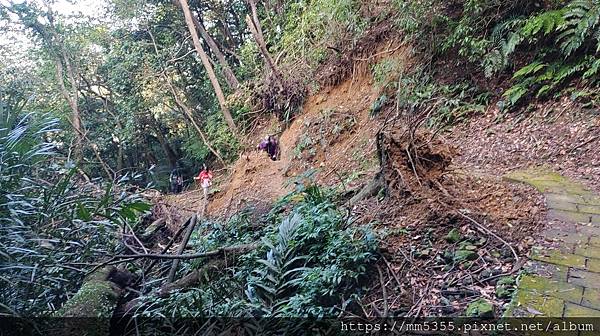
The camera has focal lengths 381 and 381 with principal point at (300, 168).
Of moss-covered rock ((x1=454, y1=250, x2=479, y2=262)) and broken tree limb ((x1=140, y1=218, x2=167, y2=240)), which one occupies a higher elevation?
moss-covered rock ((x1=454, y1=250, x2=479, y2=262))

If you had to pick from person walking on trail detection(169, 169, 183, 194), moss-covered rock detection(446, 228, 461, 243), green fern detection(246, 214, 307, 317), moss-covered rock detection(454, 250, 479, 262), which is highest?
green fern detection(246, 214, 307, 317)

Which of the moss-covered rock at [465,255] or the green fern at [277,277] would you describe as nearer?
the moss-covered rock at [465,255]

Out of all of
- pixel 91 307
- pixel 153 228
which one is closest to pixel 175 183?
pixel 153 228

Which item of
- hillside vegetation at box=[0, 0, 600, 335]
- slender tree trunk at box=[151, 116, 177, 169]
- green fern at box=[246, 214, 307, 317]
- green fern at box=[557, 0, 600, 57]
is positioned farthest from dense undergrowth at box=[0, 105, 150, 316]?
slender tree trunk at box=[151, 116, 177, 169]

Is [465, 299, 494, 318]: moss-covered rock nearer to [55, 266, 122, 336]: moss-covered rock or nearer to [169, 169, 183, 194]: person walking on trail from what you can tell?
[55, 266, 122, 336]: moss-covered rock

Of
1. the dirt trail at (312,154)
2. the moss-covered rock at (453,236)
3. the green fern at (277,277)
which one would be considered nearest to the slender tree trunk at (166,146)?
the dirt trail at (312,154)

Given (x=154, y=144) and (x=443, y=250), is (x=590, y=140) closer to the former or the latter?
(x=443, y=250)

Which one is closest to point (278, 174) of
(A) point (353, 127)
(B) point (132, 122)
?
(A) point (353, 127)

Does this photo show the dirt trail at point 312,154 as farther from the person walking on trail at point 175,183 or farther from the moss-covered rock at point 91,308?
the person walking on trail at point 175,183

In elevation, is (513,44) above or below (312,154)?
above

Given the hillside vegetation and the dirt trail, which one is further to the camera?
the dirt trail

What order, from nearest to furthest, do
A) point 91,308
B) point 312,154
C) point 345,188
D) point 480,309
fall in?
1. point 480,309
2. point 91,308
3. point 345,188
4. point 312,154

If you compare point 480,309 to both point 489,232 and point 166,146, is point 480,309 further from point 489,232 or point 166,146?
point 166,146

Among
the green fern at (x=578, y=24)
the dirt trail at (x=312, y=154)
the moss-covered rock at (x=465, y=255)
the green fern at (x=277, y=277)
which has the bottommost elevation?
the dirt trail at (x=312, y=154)
